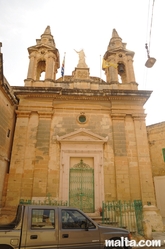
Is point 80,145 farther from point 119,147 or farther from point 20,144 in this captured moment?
point 20,144

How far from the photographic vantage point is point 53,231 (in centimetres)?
444

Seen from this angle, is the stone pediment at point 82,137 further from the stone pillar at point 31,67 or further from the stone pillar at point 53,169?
the stone pillar at point 31,67

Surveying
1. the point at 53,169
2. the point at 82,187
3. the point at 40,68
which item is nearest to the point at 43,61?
the point at 40,68

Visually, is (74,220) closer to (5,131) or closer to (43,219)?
(43,219)

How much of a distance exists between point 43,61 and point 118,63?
633 cm

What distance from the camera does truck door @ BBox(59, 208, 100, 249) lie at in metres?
4.43

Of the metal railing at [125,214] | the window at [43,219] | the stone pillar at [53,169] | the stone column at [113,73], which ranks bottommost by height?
the metal railing at [125,214]

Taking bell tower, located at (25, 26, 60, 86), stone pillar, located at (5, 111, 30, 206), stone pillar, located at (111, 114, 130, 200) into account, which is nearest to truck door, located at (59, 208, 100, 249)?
stone pillar, located at (111, 114, 130, 200)

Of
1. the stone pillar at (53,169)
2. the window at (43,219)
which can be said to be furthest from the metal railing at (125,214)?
the window at (43,219)

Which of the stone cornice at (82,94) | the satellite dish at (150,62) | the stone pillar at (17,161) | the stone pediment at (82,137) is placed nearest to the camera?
the satellite dish at (150,62)

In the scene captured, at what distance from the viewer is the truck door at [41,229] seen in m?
4.18

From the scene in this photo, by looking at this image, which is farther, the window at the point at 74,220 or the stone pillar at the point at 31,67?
the stone pillar at the point at 31,67

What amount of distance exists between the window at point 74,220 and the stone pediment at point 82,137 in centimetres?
656

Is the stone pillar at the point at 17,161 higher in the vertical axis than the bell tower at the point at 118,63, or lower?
lower
